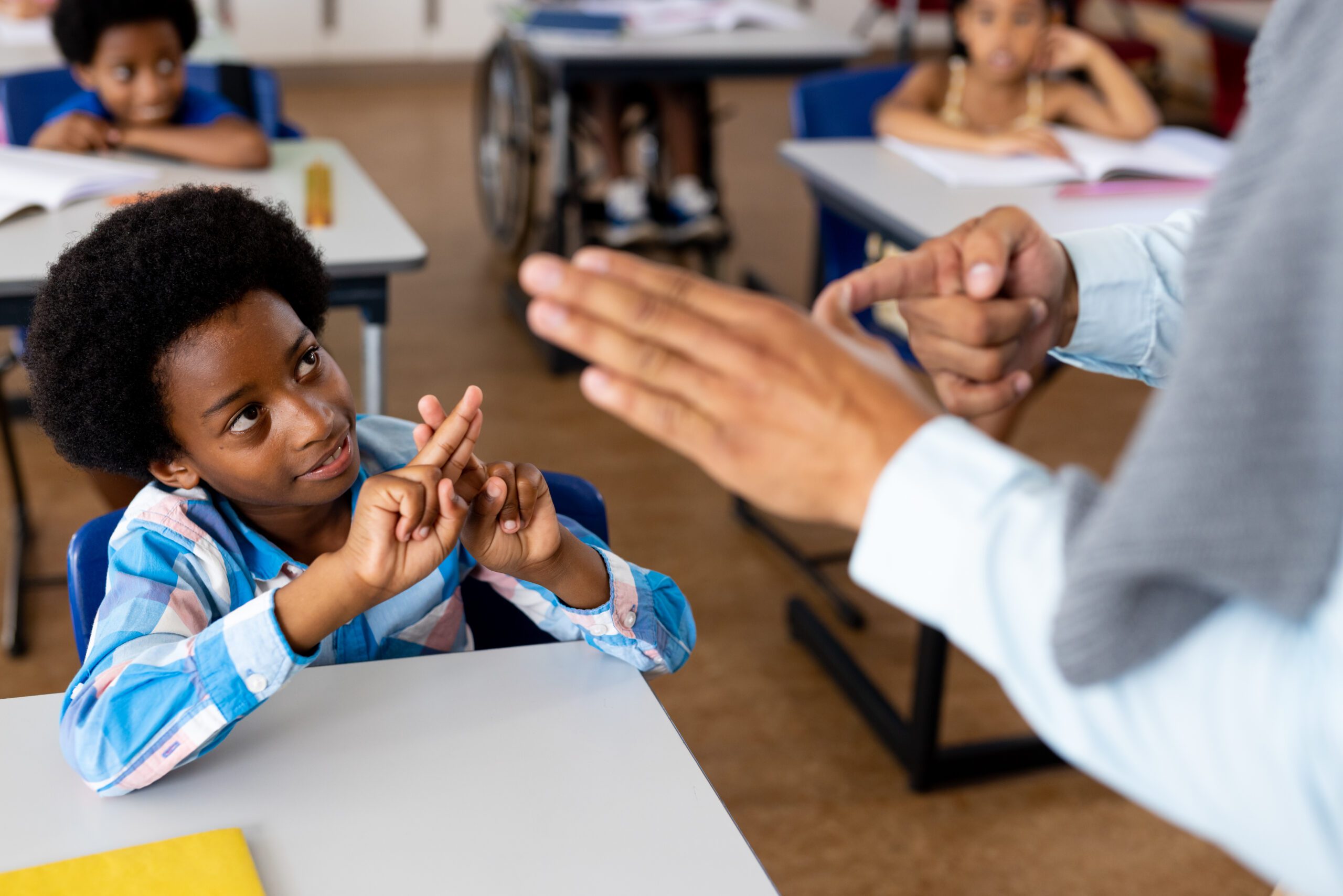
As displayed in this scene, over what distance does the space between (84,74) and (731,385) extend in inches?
85.2

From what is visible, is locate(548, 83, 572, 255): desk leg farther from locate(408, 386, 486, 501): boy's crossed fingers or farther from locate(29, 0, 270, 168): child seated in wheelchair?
locate(408, 386, 486, 501): boy's crossed fingers

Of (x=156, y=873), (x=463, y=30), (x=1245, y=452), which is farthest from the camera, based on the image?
(x=463, y=30)

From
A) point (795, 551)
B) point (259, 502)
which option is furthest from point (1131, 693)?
point (795, 551)

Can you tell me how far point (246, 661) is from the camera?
0.92 m

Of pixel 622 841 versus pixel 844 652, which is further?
pixel 844 652

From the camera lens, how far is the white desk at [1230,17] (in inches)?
173

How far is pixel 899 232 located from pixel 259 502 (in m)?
1.26

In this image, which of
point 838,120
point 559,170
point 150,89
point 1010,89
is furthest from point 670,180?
point 150,89

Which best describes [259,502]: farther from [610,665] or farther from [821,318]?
[821,318]

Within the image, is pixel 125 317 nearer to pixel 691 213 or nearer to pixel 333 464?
pixel 333 464

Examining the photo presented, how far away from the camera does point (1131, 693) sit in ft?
→ 1.85

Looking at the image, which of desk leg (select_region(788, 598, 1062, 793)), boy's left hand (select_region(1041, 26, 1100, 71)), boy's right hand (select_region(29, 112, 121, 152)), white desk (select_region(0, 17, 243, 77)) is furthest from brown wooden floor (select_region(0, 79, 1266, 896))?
boy's left hand (select_region(1041, 26, 1100, 71))

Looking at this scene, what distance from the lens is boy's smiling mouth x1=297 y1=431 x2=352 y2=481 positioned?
1114mm

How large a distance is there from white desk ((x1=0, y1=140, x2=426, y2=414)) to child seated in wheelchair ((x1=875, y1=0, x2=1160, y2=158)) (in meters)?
1.12
